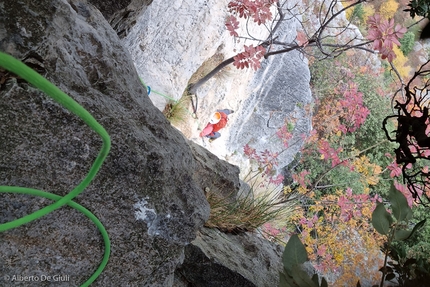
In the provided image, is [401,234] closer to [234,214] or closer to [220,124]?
[234,214]

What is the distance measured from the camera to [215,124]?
4242 millimetres

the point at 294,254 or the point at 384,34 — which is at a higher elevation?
the point at 384,34

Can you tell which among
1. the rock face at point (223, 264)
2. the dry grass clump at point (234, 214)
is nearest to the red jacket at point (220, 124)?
the dry grass clump at point (234, 214)

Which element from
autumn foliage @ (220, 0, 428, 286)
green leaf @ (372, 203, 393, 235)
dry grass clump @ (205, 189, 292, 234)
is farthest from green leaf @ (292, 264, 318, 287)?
autumn foliage @ (220, 0, 428, 286)

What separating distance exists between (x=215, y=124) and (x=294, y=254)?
332 centimetres

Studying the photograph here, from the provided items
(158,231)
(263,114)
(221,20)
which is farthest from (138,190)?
(263,114)

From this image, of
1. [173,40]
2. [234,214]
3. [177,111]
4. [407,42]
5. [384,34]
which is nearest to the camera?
[234,214]

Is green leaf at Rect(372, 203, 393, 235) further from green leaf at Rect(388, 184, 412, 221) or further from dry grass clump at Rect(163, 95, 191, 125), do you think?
dry grass clump at Rect(163, 95, 191, 125)

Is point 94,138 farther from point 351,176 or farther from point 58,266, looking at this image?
point 351,176

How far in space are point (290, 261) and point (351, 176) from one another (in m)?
5.53

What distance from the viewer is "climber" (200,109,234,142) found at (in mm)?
4188

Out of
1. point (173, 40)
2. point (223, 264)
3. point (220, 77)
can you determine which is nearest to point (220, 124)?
point (220, 77)

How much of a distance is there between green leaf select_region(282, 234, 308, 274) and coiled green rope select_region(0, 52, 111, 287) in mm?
515

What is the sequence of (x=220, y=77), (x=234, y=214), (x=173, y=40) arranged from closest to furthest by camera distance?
(x=234, y=214), (x=173, y=40), (x=220, y=77)
